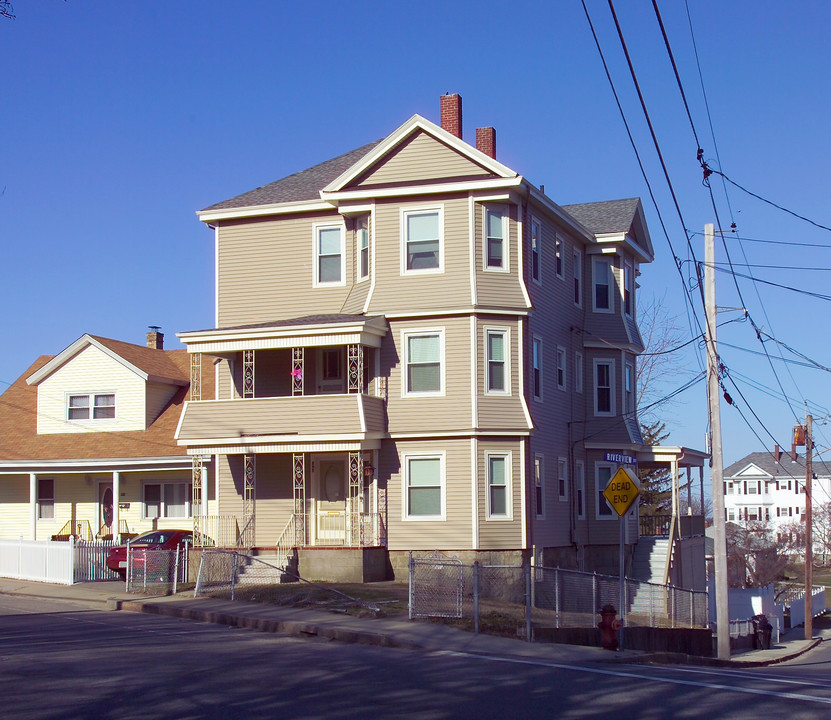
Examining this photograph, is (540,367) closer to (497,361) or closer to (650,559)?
(497,361)

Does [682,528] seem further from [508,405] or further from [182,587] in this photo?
[182,587]

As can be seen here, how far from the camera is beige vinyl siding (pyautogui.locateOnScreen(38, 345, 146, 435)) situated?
34.9 meters

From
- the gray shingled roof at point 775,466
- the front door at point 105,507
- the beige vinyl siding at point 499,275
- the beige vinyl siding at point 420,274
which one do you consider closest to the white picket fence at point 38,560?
the front door at point 105,507

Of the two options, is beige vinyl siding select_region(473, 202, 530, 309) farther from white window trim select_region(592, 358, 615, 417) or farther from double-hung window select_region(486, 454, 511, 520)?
white window trim select_region(592, 358, 615, 417)

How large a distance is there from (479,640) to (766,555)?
51785 mm

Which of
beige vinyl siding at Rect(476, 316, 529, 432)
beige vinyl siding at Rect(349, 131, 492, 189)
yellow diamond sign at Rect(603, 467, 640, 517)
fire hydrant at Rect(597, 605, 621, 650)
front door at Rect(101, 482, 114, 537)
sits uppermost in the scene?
beige vinyl siding at Rect(349, 131, 492, 189)

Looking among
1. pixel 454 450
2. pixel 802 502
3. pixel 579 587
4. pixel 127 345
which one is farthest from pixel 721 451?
pixel 802 502

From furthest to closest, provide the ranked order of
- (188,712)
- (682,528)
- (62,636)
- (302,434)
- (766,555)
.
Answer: (766,555)
(682,528)
(302,434)
(62,636)
(188,712)

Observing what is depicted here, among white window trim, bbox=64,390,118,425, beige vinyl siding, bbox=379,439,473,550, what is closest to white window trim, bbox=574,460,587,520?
beige vinyl siding, bbox=379,439,473,550

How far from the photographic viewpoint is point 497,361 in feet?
91.0

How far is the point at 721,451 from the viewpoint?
76.2 ft

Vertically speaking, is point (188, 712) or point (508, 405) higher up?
point (508, 405)

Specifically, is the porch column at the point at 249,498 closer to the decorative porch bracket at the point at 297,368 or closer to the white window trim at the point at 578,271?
the decorative porch bracket at the point at 297,368

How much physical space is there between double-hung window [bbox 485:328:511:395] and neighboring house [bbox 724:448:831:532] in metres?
86.8
